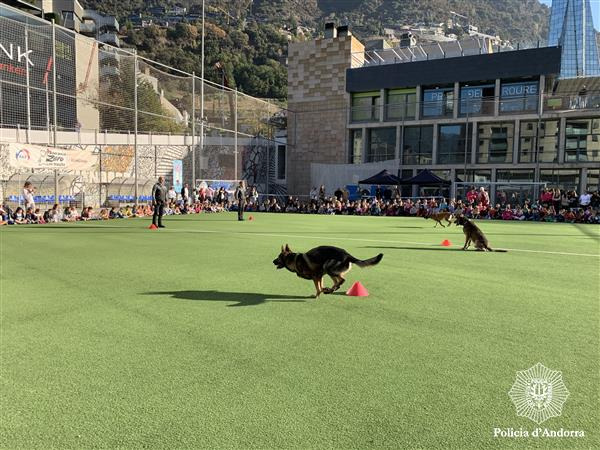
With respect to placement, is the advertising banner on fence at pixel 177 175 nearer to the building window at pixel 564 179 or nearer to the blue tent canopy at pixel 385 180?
the blue tent canopy at pixel 385 180

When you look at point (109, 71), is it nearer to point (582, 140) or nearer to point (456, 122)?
point (456, 122)

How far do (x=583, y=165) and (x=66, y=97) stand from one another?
3449 centimetres

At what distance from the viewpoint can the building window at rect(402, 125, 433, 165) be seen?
4069 centimetres

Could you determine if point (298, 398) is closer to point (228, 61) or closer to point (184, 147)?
point (184, 147)

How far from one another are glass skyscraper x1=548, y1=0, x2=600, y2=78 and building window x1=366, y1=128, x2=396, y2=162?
14067 cm

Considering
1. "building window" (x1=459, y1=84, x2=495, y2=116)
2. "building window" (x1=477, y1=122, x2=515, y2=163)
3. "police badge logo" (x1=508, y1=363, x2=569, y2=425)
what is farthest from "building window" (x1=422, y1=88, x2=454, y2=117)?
"police badge logo" (x1=508, y1=363, x2=569, y2=425)

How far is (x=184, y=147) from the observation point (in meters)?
33.2

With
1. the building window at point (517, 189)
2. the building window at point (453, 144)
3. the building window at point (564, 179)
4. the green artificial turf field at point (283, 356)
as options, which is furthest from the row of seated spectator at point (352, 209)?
the green artificial turf field at point (283, 356)

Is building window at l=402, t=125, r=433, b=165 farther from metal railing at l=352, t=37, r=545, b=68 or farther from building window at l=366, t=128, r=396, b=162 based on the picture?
metal railing at l=352, t=37, r=545, b=68

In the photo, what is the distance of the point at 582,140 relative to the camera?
34.6 m

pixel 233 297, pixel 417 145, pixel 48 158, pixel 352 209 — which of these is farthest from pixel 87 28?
pixel 233 297

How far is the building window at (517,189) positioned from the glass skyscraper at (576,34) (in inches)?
5554

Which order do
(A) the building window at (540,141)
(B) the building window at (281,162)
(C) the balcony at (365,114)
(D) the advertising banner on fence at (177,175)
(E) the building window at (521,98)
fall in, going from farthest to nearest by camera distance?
(B) the building window at (281,162), (C) the balcony at (365,114), (E) the building window at (521,98), (A) the building window at (540,141), (D) the advertising banner on fence at (177,175)

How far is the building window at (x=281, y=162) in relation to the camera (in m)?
45.4
